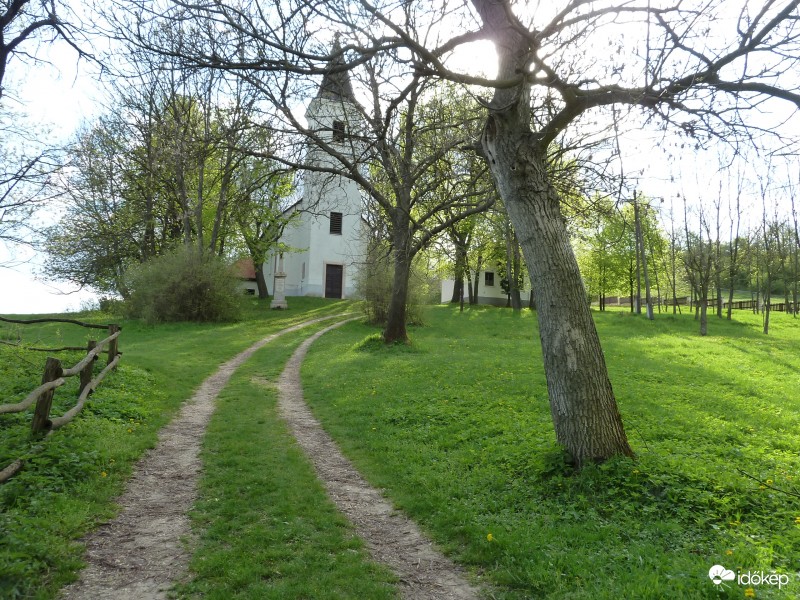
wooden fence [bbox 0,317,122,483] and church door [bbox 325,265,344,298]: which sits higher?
church door [bbox 325,265,344,298]

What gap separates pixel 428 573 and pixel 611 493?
2.16 metres

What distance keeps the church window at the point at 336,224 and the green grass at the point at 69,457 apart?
27.0 m

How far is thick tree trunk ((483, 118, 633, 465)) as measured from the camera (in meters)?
5.84

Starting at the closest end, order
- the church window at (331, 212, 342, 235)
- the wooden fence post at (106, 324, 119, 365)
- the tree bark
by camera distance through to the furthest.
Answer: the tree bark
the wooden fence post at (106, 324, 119, 365)
the church window at (331, 212, 342, 235)

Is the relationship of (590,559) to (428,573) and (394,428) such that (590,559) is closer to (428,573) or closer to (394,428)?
(428,573)

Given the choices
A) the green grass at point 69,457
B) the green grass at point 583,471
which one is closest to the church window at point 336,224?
the green grass at point 583,471

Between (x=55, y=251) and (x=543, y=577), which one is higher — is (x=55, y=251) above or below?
above

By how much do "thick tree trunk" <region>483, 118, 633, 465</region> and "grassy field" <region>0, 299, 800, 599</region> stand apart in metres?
0.43

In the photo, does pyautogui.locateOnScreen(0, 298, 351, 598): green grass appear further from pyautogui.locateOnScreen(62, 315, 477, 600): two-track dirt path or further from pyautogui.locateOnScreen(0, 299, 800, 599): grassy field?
pyautogui.locateOnScreen(62, 315, 477, 600): two-track dirt path

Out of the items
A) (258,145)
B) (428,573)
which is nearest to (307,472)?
(428,573)

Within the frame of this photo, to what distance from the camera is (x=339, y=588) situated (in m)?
4.06

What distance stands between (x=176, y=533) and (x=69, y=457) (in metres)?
2.18

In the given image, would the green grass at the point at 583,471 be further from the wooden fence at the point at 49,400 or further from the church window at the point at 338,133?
the church window at the point at 338,133

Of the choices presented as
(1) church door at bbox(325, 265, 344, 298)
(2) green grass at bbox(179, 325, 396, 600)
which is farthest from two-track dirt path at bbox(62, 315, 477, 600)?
(1) church door at bbox(325, 265, 344, 298)
